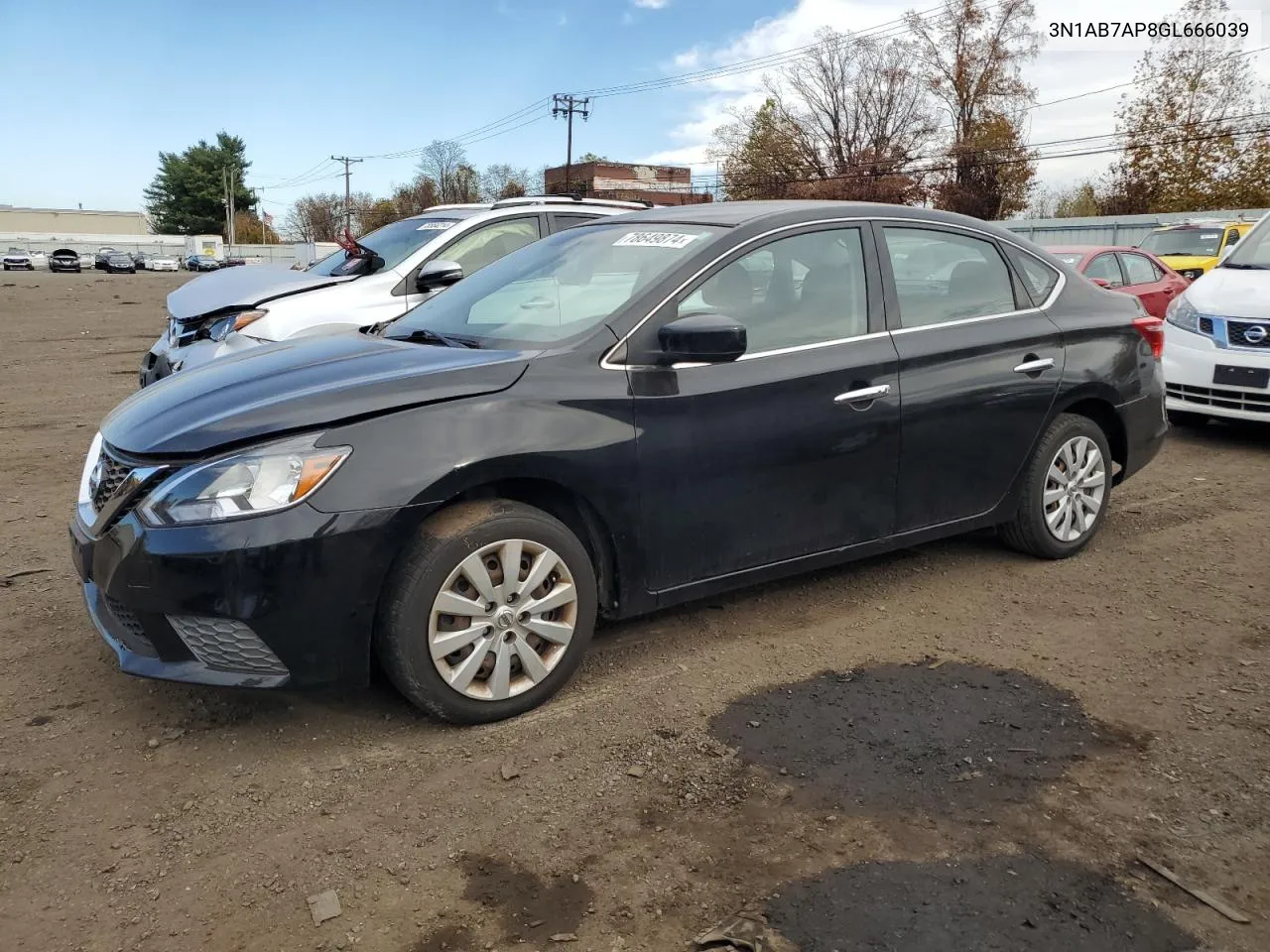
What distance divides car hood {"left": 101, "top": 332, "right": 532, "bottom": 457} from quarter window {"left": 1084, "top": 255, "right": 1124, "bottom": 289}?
33.6 feet

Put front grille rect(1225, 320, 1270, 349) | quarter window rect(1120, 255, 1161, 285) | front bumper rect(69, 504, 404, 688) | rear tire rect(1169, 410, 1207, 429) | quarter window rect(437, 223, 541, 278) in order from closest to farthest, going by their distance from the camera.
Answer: front bumper rect(69, 504, 404, 688), front grille rect(1225, 320, 1270, 349), quarter window rect(437, 223, 541, 278), rear tire rect(1169, 410, 1207, 429), quarter window rect(1120, 255, 1161, 285)

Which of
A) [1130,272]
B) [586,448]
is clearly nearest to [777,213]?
[586,448]

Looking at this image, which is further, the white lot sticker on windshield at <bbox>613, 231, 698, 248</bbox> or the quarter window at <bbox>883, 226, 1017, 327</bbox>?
the quarter window at <bbox>883, 226, 1017, 327</bbox>

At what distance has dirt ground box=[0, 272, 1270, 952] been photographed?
8.05 feet

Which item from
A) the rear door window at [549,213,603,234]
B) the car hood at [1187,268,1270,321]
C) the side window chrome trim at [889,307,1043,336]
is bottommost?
the side window chrome trim at [889,307,1043,336]

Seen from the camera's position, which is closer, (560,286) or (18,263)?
(560,286)

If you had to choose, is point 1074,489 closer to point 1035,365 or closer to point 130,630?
point 1035,365

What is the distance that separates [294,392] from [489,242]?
4649 mm

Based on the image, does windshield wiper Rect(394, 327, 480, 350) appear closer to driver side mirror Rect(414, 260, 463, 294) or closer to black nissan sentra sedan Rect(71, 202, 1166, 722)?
black nissan sentra sedan Rect(71, 202, 1166, 722)

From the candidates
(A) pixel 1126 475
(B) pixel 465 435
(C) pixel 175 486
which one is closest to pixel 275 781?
(C) pixel 175 486

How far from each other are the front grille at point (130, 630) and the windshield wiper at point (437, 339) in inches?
57.2

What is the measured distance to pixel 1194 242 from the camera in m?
16.4

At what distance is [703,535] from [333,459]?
137 cm

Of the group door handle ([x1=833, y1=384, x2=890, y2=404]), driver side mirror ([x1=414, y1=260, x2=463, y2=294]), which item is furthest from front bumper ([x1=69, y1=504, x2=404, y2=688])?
driver side mirror ([x1=414, y1=260, x2=463, y2=294])
